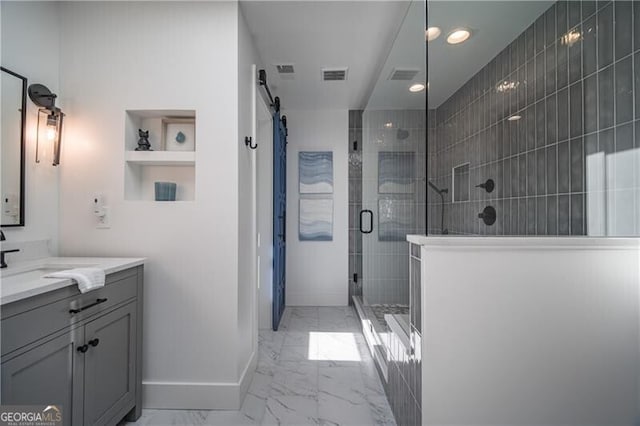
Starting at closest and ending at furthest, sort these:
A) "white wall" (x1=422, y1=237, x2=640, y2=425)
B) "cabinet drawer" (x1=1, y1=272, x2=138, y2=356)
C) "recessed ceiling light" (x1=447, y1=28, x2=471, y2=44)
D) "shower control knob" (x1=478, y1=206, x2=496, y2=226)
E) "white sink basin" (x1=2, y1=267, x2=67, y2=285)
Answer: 1. "cabinet drawer" (x1=1, y1=272, x2=138, y2=356)
2. "white wall" (x1=422, y1=237, x2=640, y2=425)
3. "white sink basin" (x1=2, y1=267, x2=67, y2=285)
4. "recessed ceiling light" (x1=447, y1=28, x2=471, y2=44)
5. "shower control knob" (x1=478, y1=206, x2=496, y2=226)

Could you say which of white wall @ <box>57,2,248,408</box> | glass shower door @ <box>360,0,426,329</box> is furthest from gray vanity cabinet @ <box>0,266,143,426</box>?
glass shower door @ <box>360,0,426,329</box>

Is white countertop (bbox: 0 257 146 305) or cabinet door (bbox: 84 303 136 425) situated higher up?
white countertop (bbox: 0 257 146 305)

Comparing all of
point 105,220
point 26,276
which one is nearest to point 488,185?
point 105,220

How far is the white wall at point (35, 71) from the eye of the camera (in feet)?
5.10

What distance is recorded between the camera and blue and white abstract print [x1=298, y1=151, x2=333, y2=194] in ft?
12.9

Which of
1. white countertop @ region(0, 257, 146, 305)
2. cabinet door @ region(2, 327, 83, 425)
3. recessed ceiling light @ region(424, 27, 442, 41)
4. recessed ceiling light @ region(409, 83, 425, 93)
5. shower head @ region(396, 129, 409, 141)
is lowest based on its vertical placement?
cabinet door @ region(2, 327, 83, 425)

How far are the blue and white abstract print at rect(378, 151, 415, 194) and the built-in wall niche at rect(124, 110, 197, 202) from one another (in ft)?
5.57

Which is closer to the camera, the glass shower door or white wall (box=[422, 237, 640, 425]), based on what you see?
white wall (box=[422, 237, 640, 425])

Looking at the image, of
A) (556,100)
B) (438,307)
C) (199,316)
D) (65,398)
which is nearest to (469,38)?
(556,100)

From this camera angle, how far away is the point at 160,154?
1845mm

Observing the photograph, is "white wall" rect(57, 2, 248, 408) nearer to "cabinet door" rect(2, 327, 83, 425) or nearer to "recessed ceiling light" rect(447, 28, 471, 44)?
"cabinet door" rect(2, 327, 83, 425)

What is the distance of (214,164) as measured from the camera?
1830mm

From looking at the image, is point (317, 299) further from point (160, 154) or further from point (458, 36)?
point (458, 36)

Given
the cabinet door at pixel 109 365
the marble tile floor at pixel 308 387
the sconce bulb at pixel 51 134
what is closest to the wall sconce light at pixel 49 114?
the sconce bulb at pixel 51 134
